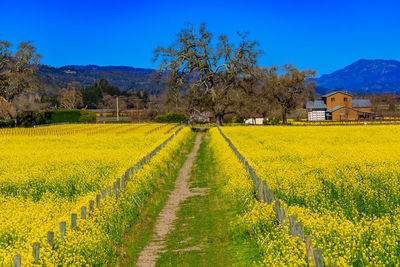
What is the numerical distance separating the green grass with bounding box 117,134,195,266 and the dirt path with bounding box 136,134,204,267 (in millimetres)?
151

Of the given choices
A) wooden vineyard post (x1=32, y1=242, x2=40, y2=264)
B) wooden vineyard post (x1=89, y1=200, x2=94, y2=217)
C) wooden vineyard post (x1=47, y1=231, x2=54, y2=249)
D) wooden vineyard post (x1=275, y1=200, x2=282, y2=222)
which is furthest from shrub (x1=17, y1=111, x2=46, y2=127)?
wooden vineyard post (x1=32, y1=242, x2=40, y2=264)

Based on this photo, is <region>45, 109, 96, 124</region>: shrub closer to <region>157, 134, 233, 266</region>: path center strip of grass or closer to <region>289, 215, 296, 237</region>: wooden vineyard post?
<region>157, 134, 233, 266</region>: path center strip of grass

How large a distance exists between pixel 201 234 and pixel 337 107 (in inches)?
4201

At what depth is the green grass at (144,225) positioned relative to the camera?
378 inches

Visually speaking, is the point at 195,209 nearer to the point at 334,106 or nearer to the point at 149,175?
the point at 149,175

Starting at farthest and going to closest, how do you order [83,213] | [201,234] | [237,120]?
[237,120] < [201,234] < [83,213]

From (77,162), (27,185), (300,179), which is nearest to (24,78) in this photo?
(77,162)

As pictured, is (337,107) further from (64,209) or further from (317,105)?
(64,209)

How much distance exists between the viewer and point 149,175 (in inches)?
664

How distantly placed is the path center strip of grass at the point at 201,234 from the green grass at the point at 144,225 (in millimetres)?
644

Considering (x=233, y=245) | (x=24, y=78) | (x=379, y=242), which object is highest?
Result: (x=24, y=78)

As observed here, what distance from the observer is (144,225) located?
11.9 meters

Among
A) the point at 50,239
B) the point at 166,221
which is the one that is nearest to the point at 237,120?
the point at 166,221

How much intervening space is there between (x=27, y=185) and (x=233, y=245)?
8.78 meters
